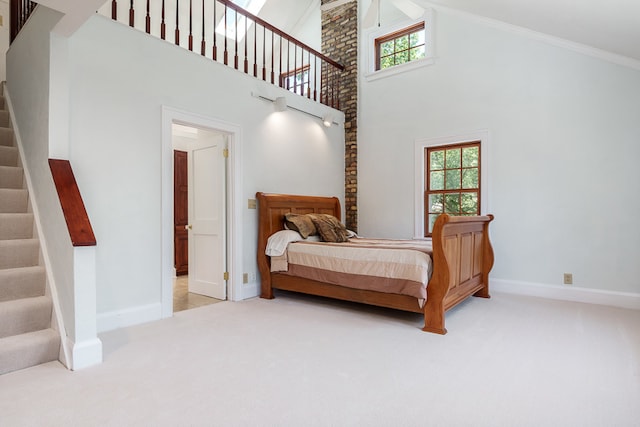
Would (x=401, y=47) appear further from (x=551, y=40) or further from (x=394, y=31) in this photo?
(x=551, y=40)

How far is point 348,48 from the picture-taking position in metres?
5.82

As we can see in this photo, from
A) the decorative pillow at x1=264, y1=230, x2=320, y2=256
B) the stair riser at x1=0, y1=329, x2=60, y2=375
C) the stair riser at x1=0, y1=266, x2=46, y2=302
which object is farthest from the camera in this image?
the decorative pillow at x1=264, y1=230, x2=320, y2=256

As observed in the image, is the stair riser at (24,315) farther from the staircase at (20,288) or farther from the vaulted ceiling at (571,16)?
the vaulted ceiling at (571,16)

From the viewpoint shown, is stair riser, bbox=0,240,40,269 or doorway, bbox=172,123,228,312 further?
doorway, bbox=172,123,228,312

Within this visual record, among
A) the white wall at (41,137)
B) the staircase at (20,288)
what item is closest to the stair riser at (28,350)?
the staircase at (20,288)

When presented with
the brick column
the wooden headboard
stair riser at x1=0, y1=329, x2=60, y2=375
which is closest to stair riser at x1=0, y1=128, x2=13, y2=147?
stair riser at x1=0, y1=329, x2=60, y2=375

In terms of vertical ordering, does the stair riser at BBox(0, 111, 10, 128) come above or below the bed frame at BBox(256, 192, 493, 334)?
above

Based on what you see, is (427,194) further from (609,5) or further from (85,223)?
(85,223)

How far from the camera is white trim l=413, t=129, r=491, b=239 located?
457 cm

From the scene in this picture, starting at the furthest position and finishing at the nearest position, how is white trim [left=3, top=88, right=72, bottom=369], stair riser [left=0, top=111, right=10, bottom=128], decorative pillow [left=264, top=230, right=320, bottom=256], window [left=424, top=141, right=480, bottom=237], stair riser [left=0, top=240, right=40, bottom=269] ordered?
window [left=424, top=141, right=480, bottom=237]
decorative pillow [left=264, top=230, right=320, bottom=256]
stair riser [left=0, top=111, right=10, bottom=128]
stair riser [left=0, top=240, right=40, bottom=269]
white trim [left=3, top=88, right=72, bottom=369]

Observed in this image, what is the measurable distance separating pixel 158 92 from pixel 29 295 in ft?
6.55

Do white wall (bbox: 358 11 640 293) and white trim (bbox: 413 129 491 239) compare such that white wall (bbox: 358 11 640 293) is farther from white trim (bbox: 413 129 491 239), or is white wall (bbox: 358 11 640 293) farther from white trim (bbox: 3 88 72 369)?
white trim (bbox: 3 88 72 369)

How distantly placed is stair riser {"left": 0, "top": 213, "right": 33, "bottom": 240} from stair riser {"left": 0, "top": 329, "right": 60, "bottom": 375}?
88cm

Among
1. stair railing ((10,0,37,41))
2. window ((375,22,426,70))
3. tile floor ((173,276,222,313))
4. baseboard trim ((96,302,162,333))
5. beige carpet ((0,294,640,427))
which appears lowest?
tile floor ((173,276,222,313))
